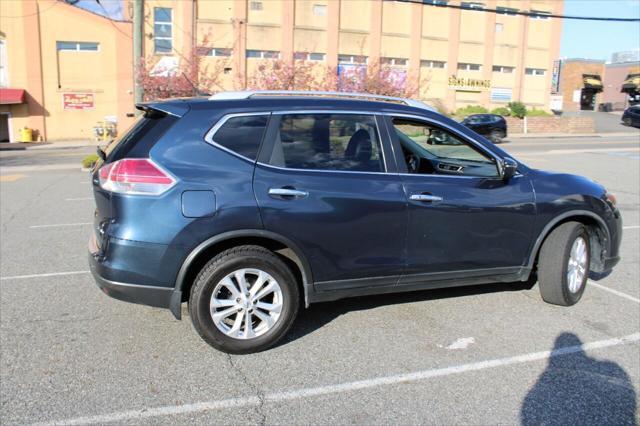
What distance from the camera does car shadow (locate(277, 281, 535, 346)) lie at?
4656mm

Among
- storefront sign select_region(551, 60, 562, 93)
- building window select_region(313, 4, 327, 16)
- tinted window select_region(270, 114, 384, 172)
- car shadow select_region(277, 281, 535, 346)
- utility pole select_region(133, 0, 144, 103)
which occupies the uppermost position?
building window select_region(313, 4, 327, 16)

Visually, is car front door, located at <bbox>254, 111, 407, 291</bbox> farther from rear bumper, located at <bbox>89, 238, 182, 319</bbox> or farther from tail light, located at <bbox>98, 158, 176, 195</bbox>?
rear bumper, located at <bbox>89, 238, 182, 319</bbox>

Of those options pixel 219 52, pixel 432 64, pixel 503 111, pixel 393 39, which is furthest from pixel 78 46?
pixel 503 111

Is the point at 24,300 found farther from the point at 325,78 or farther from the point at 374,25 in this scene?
the point at 374,25

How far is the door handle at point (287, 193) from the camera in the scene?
403cm

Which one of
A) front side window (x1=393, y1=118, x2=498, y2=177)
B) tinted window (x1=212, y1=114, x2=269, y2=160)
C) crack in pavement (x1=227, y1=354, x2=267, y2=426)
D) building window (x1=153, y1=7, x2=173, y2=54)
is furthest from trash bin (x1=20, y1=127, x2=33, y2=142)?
crack in pavement (x1=227, y1=354, x2=267, y2=426)

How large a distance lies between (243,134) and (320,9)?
40.7m

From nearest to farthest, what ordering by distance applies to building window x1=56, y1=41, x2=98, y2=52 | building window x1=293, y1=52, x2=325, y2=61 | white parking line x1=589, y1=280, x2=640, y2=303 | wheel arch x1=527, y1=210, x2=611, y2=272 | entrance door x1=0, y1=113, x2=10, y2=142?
wheel arch x1=527, y1=210, x2=611, y2=272 < white parking line x1=589, y1=280, x2=640, y2=303 < building window x1=56, y1=41, x2=98, y2=52 < entrance door x1=0, y1=113, x2=10, y2=142 < building window x1=293, y1=52, x2=325, y2=61

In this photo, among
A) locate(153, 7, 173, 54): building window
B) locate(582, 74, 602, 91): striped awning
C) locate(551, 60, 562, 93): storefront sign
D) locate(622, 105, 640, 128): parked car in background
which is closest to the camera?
locate(153, 7, 173, 54): building window

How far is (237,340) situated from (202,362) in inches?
11.0

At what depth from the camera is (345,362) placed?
13.1 feet

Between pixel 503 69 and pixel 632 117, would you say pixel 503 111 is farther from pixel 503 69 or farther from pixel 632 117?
pixel 632 117

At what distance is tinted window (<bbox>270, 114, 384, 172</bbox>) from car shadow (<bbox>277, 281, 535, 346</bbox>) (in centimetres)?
132

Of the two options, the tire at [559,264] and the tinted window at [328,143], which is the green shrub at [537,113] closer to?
the tire at [559,264]
